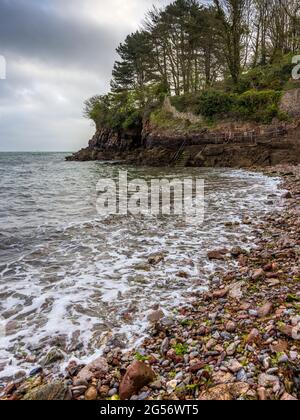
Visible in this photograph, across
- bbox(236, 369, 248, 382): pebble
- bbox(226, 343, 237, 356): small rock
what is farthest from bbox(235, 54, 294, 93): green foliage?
bbox(236, 369, 248, 382): pebble

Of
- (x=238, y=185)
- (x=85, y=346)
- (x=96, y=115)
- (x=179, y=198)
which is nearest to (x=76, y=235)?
(x=85, y=346)

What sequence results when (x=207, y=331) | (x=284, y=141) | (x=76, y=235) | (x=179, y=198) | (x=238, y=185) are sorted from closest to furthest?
1. (x=207, y=331)
2. (x=76, y=235)
3. (x=179, y=198)
4. (x=238, y=185)
5. (x=284, y=141)

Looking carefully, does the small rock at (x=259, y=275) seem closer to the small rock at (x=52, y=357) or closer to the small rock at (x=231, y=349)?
the small rock at (x=231, y=349)

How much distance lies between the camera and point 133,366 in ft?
8.04

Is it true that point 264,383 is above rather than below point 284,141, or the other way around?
below

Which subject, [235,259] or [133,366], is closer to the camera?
[133,366]

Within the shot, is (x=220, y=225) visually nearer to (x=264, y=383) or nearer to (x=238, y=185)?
(x=264, y=383)

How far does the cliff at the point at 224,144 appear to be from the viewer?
20.0 m

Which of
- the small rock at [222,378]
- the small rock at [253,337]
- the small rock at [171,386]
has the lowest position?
the small rock at [171,386]

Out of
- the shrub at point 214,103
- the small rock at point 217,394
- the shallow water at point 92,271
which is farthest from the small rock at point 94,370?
the shrub at point 214,103

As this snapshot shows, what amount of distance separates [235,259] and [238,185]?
349 inches

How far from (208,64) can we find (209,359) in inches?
1405

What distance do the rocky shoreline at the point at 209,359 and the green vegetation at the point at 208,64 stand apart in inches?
830

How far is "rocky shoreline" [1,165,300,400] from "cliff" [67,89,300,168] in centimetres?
1843
